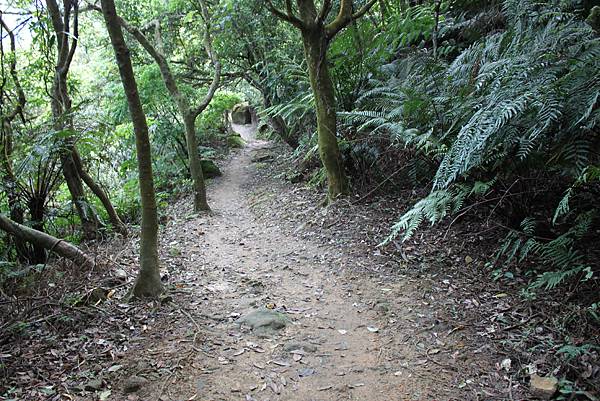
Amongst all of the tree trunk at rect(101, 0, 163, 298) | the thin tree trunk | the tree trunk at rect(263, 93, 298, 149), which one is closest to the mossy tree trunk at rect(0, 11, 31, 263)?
the thin tree trunk

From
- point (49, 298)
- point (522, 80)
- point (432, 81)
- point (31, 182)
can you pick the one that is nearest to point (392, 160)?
point (432, 81)

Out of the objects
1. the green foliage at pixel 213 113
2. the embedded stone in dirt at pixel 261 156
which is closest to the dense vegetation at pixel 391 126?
the green foliage at pixel 213 113

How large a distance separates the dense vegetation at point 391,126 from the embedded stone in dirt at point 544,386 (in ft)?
0.39

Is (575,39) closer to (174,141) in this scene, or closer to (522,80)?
(522,80)

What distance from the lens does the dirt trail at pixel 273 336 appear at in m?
3.03

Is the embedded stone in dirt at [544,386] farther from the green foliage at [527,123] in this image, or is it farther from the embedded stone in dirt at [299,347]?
the embedded stone in dirt at [299,347]

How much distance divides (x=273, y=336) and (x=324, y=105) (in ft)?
13.4

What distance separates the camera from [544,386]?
2695 millimetres

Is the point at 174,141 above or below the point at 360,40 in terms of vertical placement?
below

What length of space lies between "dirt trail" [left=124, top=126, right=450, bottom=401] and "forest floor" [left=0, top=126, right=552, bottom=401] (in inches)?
0.5

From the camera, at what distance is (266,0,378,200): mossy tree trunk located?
637cm

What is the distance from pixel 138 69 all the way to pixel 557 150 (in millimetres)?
10771

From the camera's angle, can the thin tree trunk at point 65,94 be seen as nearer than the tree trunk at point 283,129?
Yes

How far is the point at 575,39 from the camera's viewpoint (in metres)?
4.05
